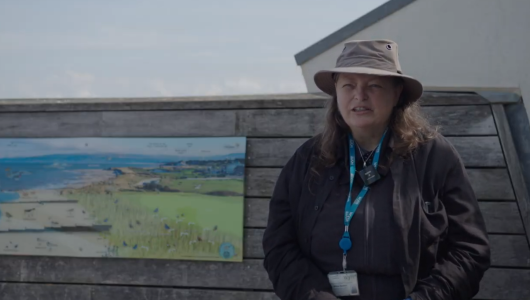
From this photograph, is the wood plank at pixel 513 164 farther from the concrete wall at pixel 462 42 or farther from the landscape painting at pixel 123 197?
the landscape painting at pixel 123 197

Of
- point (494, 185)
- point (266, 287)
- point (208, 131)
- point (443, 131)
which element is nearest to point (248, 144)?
point (208, 131)

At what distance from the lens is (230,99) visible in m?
4.23

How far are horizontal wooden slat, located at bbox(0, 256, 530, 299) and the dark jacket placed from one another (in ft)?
4.01

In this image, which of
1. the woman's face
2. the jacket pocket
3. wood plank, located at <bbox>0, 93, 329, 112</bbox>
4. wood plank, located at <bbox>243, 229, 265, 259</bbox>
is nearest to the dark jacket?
the jacket pocket

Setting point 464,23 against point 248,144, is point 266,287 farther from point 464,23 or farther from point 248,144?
point 464,23

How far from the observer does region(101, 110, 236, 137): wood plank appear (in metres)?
4.18

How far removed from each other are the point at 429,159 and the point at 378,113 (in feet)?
0.85

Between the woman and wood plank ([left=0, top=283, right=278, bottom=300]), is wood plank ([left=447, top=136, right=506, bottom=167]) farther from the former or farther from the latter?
wood plank ([left=0, top=283, right=278, bottom=300])

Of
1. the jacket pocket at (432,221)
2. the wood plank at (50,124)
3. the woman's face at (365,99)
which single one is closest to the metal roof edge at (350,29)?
the wood plank at (50,124)

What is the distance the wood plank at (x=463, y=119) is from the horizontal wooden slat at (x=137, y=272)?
882 millimetres

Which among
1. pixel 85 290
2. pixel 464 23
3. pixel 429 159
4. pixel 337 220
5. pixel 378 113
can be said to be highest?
pixel 464 23

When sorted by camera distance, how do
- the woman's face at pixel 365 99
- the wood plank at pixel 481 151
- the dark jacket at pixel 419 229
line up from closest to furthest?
the dark jacket at pixel 419 229
the woman's face at pixel 365 99
the wood plank at pixel 481 151

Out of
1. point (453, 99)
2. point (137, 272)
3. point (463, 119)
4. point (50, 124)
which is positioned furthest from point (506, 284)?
point (50, 124)

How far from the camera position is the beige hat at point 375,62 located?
2.67 m
